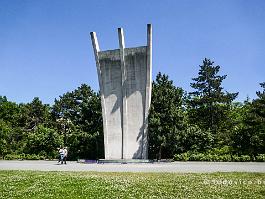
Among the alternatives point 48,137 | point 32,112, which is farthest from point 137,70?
point 32,112

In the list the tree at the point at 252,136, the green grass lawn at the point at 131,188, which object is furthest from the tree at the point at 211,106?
the green grass lawn at the point at 131,188

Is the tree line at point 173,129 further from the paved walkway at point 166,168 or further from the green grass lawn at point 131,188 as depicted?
the green grass lawn at point 131,188

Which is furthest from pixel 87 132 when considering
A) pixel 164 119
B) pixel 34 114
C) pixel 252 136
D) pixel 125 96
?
pixel 34 114

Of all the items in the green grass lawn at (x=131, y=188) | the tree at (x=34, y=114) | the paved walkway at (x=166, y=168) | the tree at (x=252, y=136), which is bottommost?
the green grass lawn at (x=131, y=188)

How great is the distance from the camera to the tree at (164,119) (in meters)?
38.7

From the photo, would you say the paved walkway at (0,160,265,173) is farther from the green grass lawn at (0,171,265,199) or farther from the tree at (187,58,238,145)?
the tree at (187,58,238,145)

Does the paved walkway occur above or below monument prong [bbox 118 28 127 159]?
below

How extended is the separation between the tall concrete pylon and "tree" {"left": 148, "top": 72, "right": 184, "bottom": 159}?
1.19 m

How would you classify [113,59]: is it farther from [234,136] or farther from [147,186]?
[147,186]

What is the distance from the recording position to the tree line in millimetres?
39281

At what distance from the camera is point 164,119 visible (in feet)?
129

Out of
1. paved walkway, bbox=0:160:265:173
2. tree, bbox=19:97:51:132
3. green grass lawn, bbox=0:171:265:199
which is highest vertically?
tree, bbox=19:97:51:132

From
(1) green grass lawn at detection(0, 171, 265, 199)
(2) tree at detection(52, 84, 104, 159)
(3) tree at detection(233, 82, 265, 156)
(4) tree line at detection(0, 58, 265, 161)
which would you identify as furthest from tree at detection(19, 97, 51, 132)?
(1) green grass lawn at detection(0, 171, 265, 199)

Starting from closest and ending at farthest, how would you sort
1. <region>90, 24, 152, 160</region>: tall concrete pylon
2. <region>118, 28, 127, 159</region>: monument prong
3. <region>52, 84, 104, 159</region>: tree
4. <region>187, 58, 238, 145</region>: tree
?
<region>90, 24, 152, 160</region>: tall concrete pylon < <region>118, 28, 127, 159</region>: monument prong < <region>52, 84, 104, 159</region>: tree < <region>187, 58, 238, 145</region>: tree
